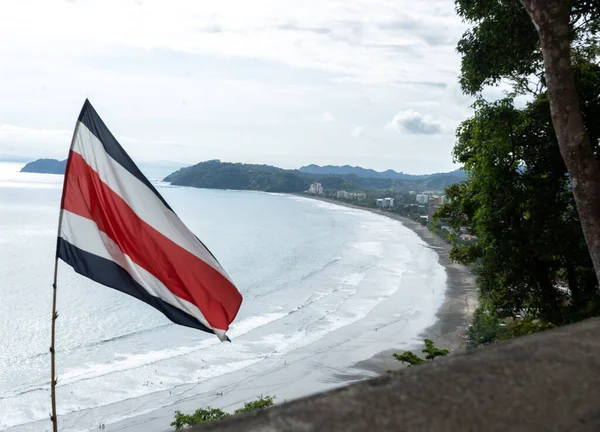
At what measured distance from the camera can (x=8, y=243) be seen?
2800 inches

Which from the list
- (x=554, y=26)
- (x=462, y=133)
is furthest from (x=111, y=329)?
(x=554, y=26)

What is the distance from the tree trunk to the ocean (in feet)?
57.6

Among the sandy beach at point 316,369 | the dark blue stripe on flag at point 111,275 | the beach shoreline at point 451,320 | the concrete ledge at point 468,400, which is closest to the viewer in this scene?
Answer: the concrete ledge at point 468,400

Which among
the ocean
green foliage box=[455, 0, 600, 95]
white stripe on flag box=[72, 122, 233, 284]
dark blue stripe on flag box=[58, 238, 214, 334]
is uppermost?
green foliage box=[455, 0, 600, 95]

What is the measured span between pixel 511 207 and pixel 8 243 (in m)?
70.2

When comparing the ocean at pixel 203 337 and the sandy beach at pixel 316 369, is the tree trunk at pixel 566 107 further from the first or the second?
the ocean at pixel 203 337

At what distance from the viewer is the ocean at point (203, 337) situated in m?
24.6

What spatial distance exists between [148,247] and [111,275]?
1.66 feet

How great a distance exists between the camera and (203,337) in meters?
34.2

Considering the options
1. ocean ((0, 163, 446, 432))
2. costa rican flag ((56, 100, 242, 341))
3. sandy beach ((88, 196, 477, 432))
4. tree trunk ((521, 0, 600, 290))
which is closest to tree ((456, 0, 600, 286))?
tree trunk ((521, 0, 600, 290))

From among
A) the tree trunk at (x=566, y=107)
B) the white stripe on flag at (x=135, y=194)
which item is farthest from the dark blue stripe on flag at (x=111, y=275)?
the tree trunk at (x=566, y=107)

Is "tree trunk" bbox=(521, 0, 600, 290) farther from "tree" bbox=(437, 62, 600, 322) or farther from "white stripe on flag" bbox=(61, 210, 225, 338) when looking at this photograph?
"tree" bbox=(437, 62, 600, 322)

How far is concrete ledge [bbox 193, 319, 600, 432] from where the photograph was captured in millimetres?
1234

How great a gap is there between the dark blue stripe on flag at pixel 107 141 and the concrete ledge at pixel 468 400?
5462 millimetres
